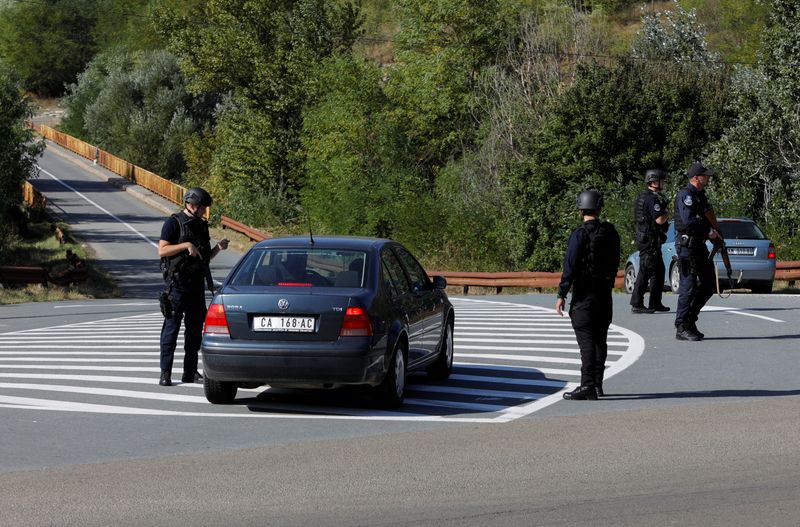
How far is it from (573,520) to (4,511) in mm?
3102

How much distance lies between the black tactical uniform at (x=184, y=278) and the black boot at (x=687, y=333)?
6.26 metres

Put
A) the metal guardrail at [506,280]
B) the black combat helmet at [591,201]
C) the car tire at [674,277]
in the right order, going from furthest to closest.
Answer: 1. the metal guardrail at [506,280]
2. the car tire at [674,277]
3. the black combat helmet at [591,201]

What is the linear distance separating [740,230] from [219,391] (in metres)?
16.6

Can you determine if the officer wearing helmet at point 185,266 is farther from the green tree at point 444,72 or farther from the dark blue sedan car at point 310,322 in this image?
the green tree at point 444,72

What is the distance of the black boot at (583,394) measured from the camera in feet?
37.0

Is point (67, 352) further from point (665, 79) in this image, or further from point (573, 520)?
point (665, 79)

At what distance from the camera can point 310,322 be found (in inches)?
412

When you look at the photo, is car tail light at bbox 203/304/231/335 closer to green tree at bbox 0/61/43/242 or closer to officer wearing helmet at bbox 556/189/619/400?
officer wearing helmet at bbox 556/189/619/400

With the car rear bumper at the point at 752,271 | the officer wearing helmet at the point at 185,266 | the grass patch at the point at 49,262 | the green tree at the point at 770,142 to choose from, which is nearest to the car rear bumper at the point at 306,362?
the officer wearing helmet at the point at 185,266

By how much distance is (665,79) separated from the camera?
43.7 metres

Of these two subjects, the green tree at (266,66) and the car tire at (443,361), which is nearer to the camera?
the car tire at (443,361)

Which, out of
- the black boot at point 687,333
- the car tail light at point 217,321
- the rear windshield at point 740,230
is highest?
the rear windshield at point 740,230

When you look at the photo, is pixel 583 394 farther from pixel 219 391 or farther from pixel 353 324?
pixel 219 391

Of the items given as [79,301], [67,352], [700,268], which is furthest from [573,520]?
[79,301]
